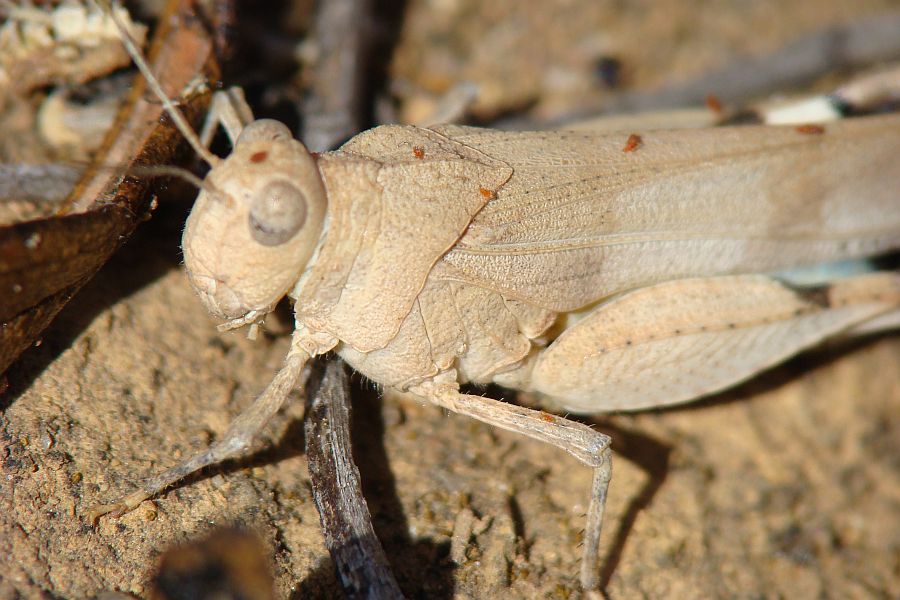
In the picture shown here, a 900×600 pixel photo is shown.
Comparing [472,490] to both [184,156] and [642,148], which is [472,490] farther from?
[184,156]

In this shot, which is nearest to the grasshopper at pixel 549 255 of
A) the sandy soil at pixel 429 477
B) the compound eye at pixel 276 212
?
the compound eye at pixel 276 212

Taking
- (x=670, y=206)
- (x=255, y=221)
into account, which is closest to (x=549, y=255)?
(x=670, y=206)

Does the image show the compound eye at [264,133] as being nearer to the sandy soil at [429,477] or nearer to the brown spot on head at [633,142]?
the sandy soil at [429,477]

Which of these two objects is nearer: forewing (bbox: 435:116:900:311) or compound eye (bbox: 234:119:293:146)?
compound eye (bbox: 234:119:293:146)

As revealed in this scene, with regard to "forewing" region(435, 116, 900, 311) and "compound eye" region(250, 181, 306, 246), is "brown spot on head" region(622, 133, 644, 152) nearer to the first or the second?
"forewing" region(435, 116, 900, 311)

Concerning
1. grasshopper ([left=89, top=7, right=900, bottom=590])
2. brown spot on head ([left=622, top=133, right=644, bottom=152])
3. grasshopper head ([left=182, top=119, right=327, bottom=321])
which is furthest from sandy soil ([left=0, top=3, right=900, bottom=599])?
brown spot on head ([left=622, top=133, right=644, bottom=152])

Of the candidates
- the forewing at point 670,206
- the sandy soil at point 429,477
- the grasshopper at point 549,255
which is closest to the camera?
the sandy soil at point 429,477

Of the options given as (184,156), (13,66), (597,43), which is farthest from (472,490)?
(597,43)
